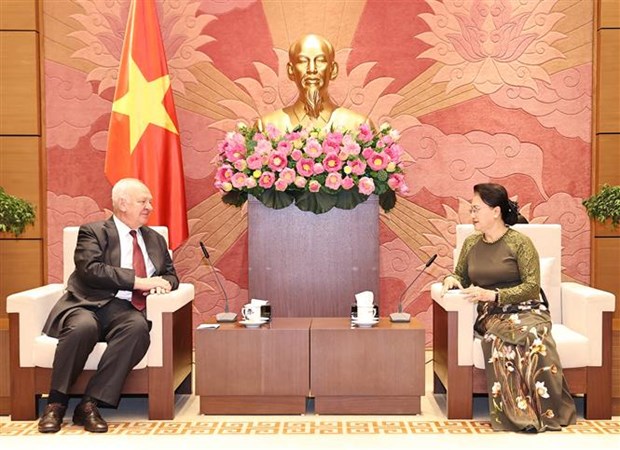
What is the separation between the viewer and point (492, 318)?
137 inches

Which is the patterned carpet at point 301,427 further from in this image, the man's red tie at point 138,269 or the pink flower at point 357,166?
the pink flower at point 357,166

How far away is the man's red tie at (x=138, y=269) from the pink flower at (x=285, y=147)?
88cm

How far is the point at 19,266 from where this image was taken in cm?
529

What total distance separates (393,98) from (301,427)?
283 centimetres

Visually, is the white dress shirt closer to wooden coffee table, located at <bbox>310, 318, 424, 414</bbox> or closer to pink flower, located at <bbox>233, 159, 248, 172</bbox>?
pink flower, located at <bbox>233, 159, 248, 172</bbox>

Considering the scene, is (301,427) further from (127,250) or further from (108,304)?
(127,250)

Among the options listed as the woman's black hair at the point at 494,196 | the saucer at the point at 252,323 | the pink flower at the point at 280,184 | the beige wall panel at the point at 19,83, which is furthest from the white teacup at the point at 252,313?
the beige wall panel at the point at 19,83

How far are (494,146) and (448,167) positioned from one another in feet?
1.22

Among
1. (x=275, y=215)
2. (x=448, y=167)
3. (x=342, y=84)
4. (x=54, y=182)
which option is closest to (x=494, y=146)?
(x=448, y=167)

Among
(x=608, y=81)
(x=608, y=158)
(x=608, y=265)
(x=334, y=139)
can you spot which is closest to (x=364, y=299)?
(x=334, y=139)

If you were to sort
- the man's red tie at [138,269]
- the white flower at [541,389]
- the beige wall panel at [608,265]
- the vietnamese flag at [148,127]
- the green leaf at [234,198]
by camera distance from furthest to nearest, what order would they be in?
the beige wall panel at [608,265] < the vietnamese flag at [148,127] < the green leaf at [234,198] < the man's red tie at [138,269] < the white flower at [541,389]

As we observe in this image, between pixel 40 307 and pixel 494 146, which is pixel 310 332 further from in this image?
pixel 494 146

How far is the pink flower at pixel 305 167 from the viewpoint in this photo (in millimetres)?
3812

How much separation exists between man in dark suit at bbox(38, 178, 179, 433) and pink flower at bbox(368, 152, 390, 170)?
3.90ft
